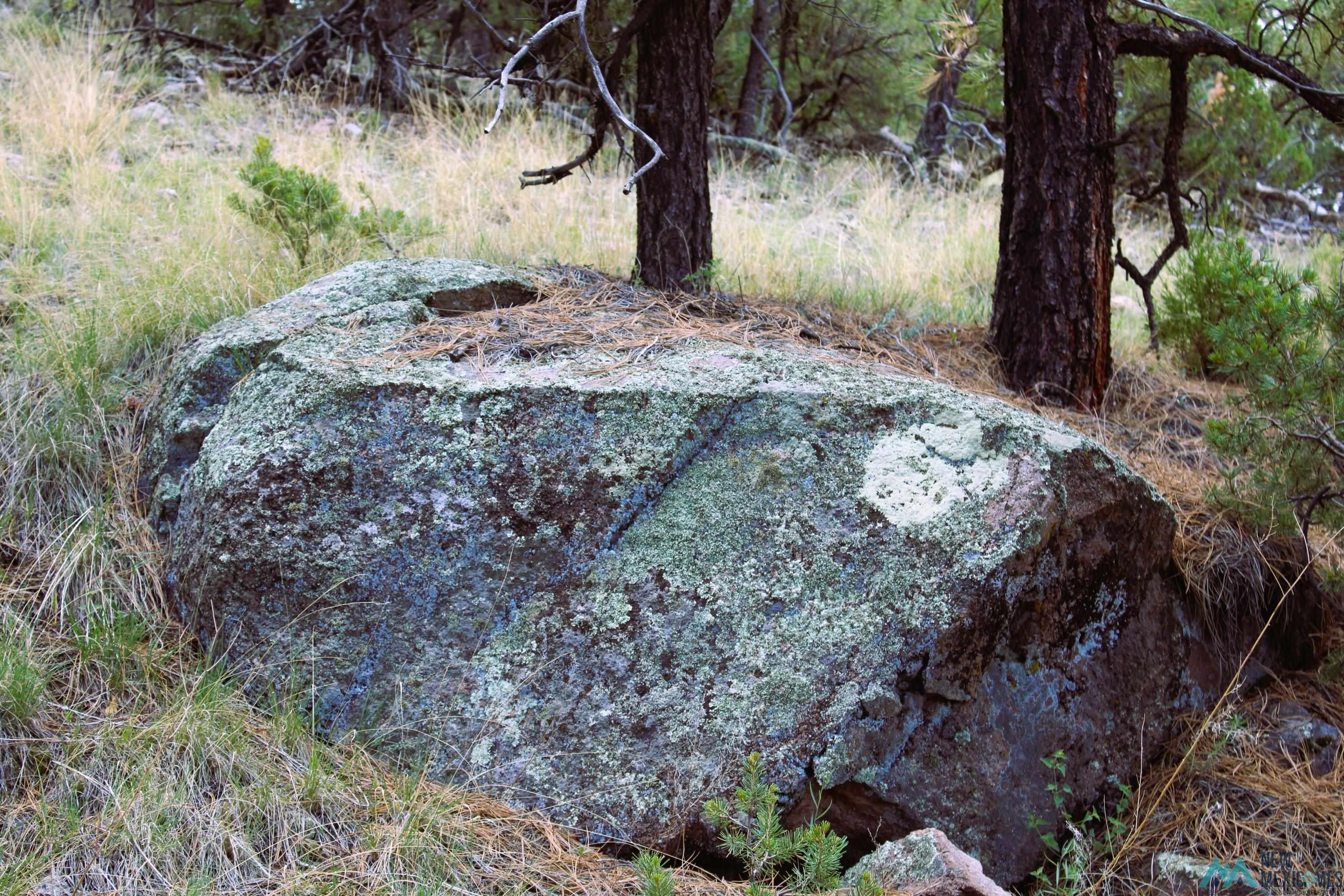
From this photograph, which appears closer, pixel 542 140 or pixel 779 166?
pixel 542 140

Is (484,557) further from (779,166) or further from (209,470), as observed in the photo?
(779,166)

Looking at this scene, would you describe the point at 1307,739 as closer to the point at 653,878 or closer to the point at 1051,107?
the point at 653,878

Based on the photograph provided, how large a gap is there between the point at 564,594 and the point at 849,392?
0.93 meters

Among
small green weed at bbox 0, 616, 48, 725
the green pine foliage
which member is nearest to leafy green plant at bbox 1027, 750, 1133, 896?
small green weed at bbox 0, 616, 48, 725

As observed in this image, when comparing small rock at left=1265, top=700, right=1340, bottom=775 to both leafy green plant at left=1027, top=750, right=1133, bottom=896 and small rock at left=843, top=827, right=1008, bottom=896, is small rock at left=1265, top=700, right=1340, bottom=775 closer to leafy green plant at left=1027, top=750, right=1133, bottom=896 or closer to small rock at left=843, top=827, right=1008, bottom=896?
leafy green plant at left=1027, top=750, right=1133, bottom=896

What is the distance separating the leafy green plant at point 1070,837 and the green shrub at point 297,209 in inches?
132

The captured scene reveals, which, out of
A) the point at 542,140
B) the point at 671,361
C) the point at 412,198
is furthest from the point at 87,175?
the point at 671,361

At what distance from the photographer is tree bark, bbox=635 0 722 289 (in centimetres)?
367

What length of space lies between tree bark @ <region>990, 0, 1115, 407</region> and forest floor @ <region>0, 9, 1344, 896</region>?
216 mm

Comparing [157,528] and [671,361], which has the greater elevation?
[671,361]

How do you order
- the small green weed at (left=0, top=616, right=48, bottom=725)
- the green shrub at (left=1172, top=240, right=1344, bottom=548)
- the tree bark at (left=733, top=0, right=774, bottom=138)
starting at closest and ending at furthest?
the small green weed at (left=0, top=616, right=48, bottom=725)
the green shrub at (left=1172, top=240, right=1344, bottom=548)
the tree bark at (left=733, top=0, right=774, bottom=138)

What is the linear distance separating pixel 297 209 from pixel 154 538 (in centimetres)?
189

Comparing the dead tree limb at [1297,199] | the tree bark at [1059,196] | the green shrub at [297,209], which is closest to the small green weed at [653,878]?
the tree bark at [1059,196]

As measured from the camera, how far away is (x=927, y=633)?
231cm
